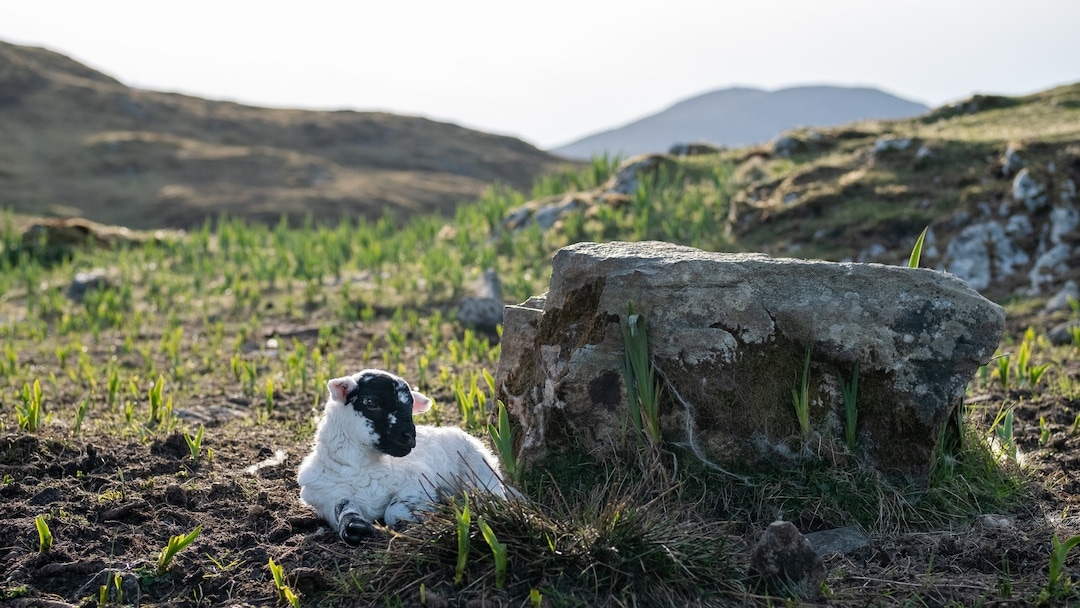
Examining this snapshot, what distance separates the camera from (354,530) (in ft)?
15.0

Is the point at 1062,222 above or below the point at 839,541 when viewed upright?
above

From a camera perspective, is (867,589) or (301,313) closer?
(867,589)

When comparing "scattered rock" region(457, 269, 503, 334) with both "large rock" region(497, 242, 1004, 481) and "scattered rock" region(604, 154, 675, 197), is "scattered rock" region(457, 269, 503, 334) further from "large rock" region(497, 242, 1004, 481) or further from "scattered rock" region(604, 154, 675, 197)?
"scattered rock" region(604, 154, 675, 197)

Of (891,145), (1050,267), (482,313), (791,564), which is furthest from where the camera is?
(891,145)

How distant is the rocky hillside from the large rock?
25270 mm

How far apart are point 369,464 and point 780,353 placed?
2.28 meters

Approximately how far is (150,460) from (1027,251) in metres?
11.4

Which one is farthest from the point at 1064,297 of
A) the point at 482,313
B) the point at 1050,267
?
the point at 482,313

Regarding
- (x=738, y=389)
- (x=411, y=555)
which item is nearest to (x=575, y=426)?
(x=738, y=389)

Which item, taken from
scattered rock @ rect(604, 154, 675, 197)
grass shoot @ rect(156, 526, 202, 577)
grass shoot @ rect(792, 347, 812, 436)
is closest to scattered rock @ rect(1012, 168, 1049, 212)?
scattered rock @ rect(604, 154, 675, 197)

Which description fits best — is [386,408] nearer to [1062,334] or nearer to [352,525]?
[352,525]

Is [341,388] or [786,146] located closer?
[341,388]

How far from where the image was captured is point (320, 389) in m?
8.14

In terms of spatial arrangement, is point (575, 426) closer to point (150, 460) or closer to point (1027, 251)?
point (150, 460)
